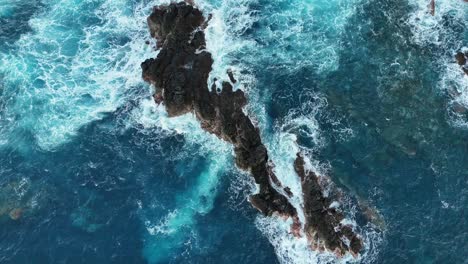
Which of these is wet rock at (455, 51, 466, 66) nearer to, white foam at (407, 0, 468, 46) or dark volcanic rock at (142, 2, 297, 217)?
white foam at (407, 0, 468, 46)

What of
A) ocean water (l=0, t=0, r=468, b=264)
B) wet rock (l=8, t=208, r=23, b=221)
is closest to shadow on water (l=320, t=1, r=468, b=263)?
ocean water (l=0, t=0, r=468, b=264)

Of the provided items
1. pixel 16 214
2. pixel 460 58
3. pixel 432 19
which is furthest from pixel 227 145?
pixel 432 19

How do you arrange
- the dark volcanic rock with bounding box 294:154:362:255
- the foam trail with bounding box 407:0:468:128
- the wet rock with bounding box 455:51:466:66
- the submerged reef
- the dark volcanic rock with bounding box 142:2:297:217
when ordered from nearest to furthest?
A: the dark volcanic rock with bounding box 294:154:362:255 < the submerged reef < the dark volcanic rock with bounding box 142:2:297:217 < the foam trail with bounding box 407:0:468:128 < the wet rock with bounding box 455:51:466:66

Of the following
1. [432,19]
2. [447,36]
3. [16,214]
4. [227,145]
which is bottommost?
[16,214]

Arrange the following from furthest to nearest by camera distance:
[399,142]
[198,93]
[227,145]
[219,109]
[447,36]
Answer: [447,36]
[198,93]
[219,109]
[227,145]
[399,142]

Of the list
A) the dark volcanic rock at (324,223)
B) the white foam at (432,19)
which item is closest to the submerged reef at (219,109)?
the dark volcanic rock at (324,223)

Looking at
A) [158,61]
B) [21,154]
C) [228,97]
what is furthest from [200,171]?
[21,154]

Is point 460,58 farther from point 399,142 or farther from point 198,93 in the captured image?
point 198,93

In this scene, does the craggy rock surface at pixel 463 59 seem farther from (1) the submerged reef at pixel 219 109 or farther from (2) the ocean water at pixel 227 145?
(1) the submerged reef at pixel 219 109
